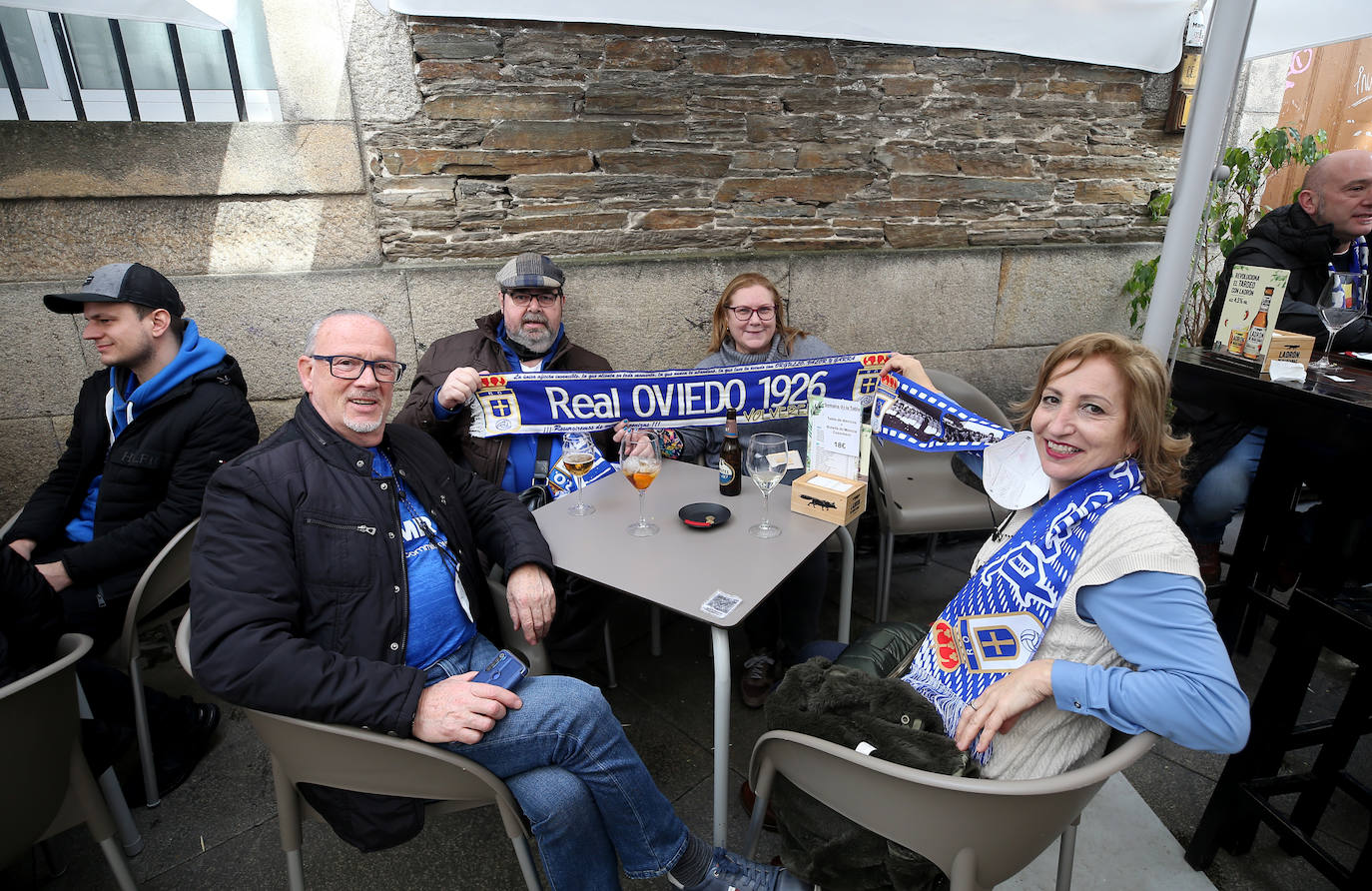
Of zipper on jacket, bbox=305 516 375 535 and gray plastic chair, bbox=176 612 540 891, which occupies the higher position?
zipper on jacket, bbox=305 516 375 535

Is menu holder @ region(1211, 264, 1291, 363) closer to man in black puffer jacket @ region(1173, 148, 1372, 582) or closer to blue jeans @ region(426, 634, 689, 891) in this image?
man in black puffer jacket @ region(1173, 148, 1372, 582)

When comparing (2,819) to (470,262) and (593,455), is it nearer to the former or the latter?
(593,455)

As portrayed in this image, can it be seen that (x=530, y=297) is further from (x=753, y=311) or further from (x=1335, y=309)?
(x=1335, y=309)

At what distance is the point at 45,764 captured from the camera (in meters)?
1.51

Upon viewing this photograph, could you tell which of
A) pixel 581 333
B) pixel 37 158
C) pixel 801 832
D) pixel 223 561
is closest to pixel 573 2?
pixel 581 333

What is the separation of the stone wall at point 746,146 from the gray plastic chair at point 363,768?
255cm

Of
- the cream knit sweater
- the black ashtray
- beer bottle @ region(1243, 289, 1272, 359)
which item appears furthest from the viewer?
beer bottle @ region(1243, 289, 1272, 359)

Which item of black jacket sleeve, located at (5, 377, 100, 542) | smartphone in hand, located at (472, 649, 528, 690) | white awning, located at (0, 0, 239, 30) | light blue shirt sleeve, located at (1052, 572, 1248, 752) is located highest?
white awning, located at (0, 0, 239, 30)

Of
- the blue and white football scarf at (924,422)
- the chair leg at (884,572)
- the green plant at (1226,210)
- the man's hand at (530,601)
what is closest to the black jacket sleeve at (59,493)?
the man's hand at (530,601)

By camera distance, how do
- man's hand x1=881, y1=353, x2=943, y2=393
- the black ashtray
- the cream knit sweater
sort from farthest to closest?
man's hand x1=881, y1=353, x2=943, y2=393
the black ashtray
the cream knit sweater

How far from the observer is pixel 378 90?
3.12 meters

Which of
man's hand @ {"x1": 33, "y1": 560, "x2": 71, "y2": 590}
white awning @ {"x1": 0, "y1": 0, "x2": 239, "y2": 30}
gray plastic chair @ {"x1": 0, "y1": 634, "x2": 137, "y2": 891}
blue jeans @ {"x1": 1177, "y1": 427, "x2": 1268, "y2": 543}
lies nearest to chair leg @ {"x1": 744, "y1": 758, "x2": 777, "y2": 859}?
gray plastic chair @ {"x1": 0, "y1": 634, "x2": 137, "y2": 891}

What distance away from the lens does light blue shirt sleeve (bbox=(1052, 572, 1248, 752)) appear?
3.78 feet

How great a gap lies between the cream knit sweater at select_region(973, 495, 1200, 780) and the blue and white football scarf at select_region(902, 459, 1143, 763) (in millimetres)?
27
